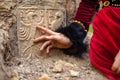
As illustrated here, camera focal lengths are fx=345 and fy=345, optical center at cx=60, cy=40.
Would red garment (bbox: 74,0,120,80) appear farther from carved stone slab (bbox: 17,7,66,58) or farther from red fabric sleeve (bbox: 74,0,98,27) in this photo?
carved stone slab (bbox: 17,7,66,58)

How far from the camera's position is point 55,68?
54.9 inches

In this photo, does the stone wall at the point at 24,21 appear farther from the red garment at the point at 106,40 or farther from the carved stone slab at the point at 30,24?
the red garment at the point at 106,40

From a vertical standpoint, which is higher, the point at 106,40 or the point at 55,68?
the point at 106,40

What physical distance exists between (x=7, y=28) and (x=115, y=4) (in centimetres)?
47

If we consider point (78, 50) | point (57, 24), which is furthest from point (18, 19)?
point (78, 50)

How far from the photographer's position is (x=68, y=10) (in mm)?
1586

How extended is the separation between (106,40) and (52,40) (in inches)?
9.6

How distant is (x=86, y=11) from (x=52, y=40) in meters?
0.20

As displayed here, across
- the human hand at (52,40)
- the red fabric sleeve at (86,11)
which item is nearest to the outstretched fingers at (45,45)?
the human hand at (52,40)

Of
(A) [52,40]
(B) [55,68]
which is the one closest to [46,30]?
(A) [52,40]

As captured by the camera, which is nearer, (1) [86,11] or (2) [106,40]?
(2) [106,40]

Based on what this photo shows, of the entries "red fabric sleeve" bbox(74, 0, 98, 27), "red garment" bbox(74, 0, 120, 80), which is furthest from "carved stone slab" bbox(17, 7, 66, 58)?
"red garment" bbox(74, 0, 120, 80)

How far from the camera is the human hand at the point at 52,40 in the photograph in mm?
1437

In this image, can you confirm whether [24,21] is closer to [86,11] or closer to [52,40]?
[52,40]
